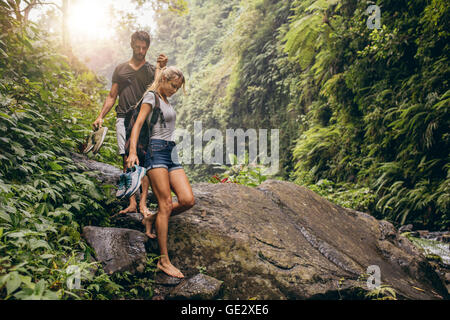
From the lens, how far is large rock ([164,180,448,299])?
9.45 feet

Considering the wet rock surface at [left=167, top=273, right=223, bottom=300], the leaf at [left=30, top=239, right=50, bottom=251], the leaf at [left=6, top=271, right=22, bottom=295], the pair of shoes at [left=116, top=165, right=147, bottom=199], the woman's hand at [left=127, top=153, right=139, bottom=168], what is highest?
the woman's hand at [left=127, top=153, right=139, bottom=168]

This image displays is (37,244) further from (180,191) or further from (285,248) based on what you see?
(285,248)

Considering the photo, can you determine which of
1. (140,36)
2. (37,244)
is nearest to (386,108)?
(140,36)

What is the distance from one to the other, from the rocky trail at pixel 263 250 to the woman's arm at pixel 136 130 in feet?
2.45

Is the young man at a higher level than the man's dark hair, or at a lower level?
lower

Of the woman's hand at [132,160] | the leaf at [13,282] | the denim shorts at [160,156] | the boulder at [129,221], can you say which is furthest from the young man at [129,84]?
the leaf at [13,282]

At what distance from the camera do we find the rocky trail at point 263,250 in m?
2.81

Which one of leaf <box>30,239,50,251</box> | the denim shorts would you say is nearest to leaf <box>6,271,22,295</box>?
leaf <box>30,239,50,251</box>

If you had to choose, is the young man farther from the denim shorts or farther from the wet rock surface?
the wet rock surface

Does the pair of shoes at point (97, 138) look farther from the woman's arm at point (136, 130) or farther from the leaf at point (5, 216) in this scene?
the leaf at point (5, 216)

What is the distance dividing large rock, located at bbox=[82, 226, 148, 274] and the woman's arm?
71cm

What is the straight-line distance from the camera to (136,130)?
9.80 feet

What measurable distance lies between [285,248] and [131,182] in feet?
5.40

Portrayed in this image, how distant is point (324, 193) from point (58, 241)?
6133 mm
